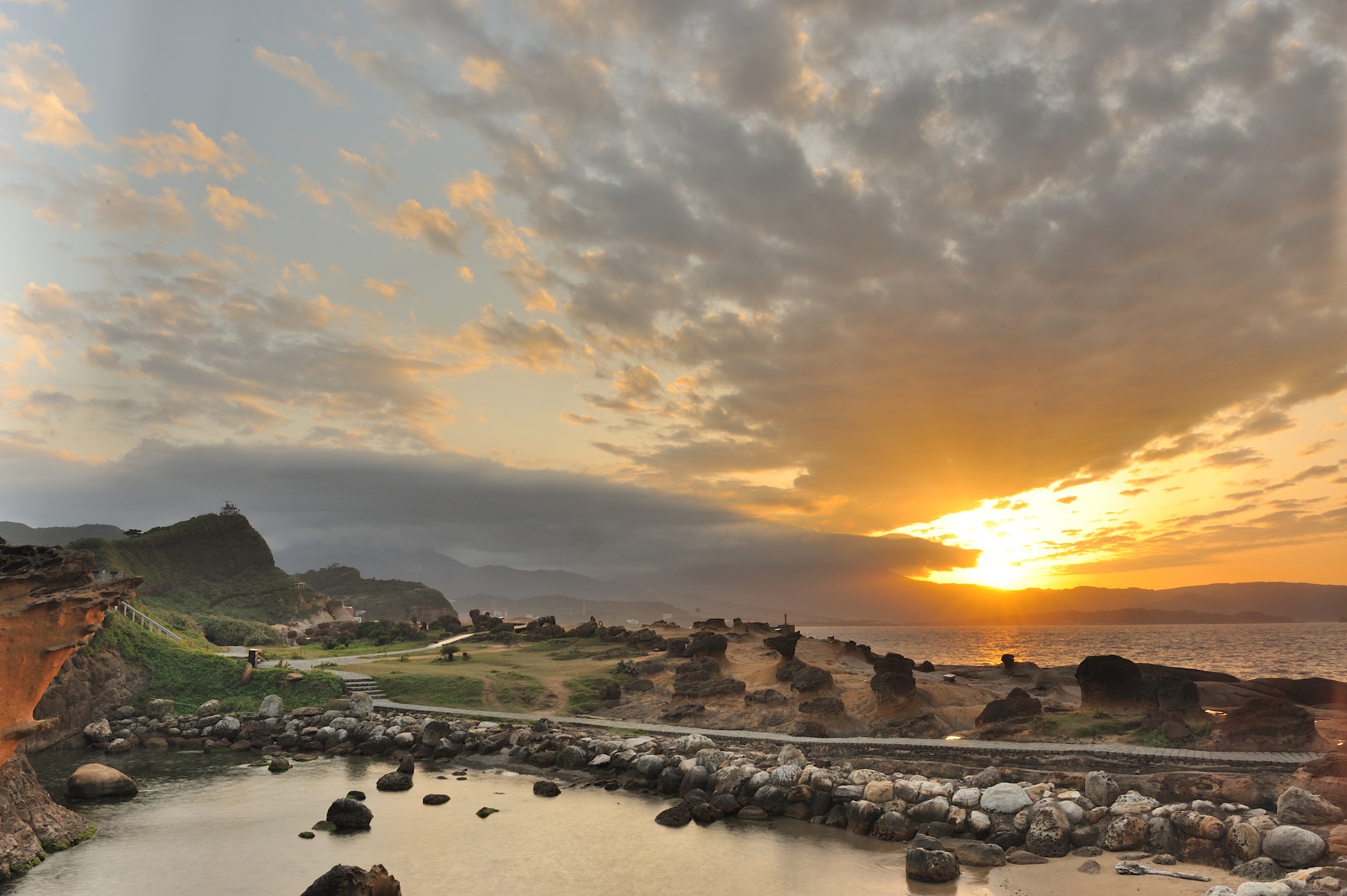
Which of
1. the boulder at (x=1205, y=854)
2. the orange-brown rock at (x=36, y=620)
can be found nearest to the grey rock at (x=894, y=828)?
the boulder at (x=1205, y=854)

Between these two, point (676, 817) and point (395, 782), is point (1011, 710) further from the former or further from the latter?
point (395, 782)

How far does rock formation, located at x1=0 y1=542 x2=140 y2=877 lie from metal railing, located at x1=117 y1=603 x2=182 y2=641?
96.5ft

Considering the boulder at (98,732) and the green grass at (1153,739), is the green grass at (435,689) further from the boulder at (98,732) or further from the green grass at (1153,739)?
the green grass at (1153,739)

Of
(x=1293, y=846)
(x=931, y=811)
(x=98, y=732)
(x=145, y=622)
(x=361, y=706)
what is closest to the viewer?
(x=1293, y=846)

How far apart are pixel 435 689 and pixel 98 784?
18.8m

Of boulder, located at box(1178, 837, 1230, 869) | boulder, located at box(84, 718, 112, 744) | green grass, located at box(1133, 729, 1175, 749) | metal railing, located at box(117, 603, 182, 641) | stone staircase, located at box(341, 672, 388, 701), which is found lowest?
boulder, located at box(84, 718, 112, 744)

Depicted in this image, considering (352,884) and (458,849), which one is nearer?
(352,884)

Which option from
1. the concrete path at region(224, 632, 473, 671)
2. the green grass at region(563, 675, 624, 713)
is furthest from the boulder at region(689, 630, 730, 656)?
the concrete path at region(224, 632, 473, 671)

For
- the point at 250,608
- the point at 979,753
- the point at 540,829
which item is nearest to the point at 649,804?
the point at 540,829

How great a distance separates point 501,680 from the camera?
143ft

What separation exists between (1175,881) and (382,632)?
2607 inches

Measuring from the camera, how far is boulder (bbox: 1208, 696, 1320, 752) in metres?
24.1

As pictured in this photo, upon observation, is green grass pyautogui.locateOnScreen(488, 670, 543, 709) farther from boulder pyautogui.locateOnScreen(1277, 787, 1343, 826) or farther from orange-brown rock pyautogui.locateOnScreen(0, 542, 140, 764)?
boulder pyautogui.locateOnScreen(1277, 787, 1343, 826)

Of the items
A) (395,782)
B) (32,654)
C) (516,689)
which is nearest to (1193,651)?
(516,689)
